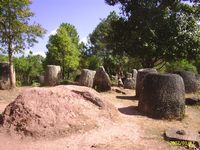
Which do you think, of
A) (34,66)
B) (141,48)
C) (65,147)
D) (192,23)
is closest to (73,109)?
(65,147)

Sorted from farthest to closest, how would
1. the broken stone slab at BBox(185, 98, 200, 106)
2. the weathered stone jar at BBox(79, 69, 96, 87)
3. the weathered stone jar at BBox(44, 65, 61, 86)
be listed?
the weathered stone jar at BBox(44, 65, 61, 86)
the weathered stone jar at BBox(79, 69, 96, 87)
the broken stone slab at BBox(185, 98, 200, 106)

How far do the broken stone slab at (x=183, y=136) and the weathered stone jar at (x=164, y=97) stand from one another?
205 centimetres

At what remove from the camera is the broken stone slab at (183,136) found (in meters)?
7.40

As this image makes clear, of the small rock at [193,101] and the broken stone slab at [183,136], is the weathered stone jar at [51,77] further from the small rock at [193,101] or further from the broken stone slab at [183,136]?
the broken stone slab at [183,136]

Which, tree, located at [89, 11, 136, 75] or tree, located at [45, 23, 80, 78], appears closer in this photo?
tree, located at [89, 11, 136, 75]

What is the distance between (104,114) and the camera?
9102mm

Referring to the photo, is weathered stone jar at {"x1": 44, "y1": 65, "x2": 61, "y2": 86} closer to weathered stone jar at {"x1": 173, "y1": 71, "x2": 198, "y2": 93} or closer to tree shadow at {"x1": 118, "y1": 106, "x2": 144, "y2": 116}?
weathered stone jar at {"x1": 173, "y1": 71, "x2": 198, "y2": 93}

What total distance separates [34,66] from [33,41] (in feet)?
90.8

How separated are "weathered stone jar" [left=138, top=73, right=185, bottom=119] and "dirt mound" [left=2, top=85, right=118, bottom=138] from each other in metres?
1.60

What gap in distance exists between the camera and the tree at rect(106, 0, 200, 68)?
2095 cm

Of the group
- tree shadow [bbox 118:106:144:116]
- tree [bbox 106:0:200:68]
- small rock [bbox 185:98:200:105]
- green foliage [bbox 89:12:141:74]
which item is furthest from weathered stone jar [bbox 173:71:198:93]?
green foliage [bbox 89:12:141:74]

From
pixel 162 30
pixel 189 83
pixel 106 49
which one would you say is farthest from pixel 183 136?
pixel 106 49

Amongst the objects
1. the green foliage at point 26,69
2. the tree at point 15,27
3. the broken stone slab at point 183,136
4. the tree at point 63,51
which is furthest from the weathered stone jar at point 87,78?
the green foliage at point 26,69

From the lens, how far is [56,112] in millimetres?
8398
